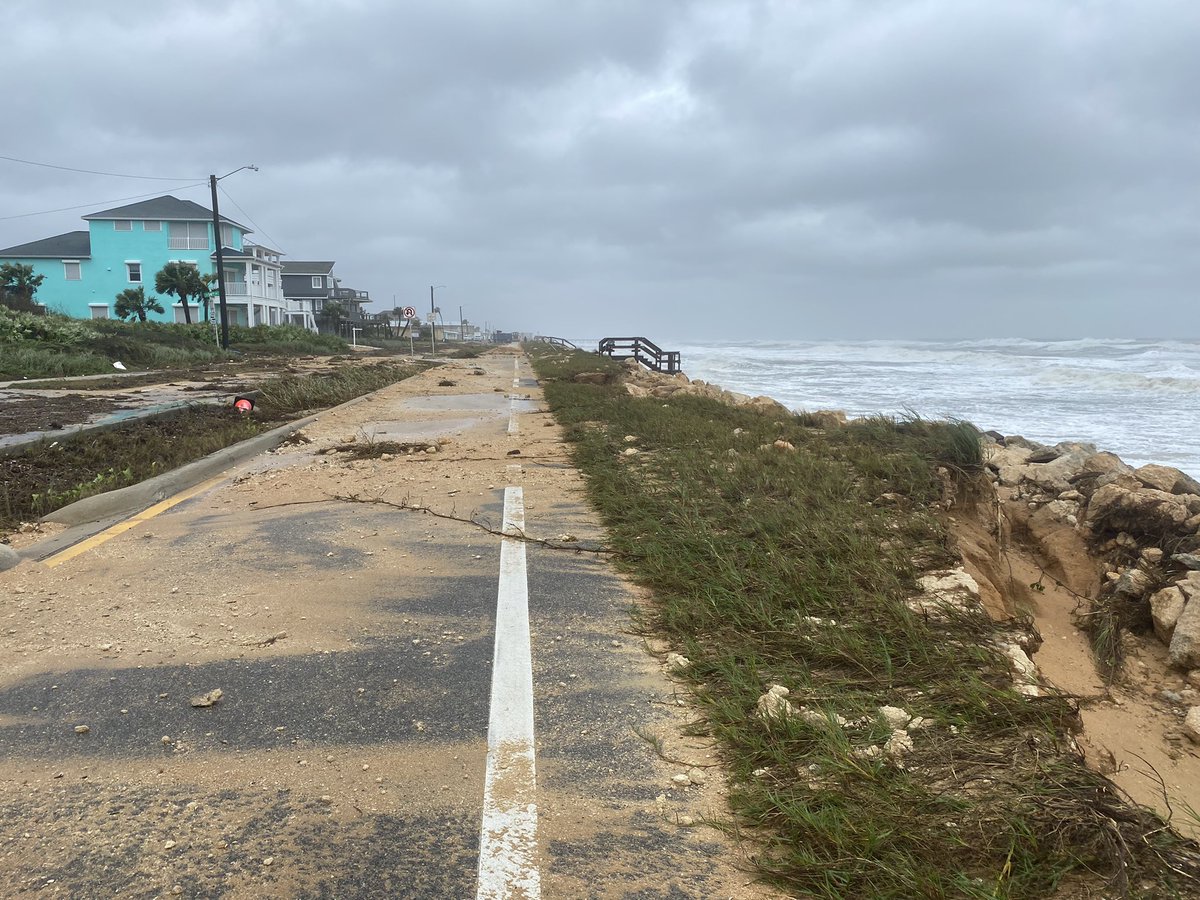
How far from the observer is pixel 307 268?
90.2 metres

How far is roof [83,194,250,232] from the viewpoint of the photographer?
56594 millimetres

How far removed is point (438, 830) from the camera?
2.63m

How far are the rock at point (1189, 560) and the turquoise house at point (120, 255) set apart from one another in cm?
5955

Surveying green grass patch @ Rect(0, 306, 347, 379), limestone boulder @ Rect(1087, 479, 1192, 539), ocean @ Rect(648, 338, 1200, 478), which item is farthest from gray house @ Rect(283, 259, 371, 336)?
limestone boulder @ Rect(1087, 479, 1192, 539)

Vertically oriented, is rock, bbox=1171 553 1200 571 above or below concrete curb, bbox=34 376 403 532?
above

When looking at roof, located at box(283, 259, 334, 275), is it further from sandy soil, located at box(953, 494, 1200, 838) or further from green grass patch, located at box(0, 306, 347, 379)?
sandy soil, located at box(953, 494, 1200, 838)

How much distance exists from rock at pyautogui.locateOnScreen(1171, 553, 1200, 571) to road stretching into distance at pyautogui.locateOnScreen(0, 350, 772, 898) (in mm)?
3153

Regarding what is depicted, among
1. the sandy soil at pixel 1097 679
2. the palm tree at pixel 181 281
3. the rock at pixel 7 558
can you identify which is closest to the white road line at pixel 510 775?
the sandy soil at pixel 1097 679

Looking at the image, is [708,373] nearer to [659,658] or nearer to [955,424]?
[955,424]

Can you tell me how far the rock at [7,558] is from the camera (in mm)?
5371

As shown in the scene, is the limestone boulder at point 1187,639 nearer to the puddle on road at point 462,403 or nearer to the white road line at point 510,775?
the white road line at point 510,775

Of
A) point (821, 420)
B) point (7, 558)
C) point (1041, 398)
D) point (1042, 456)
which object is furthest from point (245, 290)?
point (1042, 456)

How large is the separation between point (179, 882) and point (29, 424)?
11.0 meters

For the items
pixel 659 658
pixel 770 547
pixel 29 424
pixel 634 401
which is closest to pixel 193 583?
pixel 659 658
